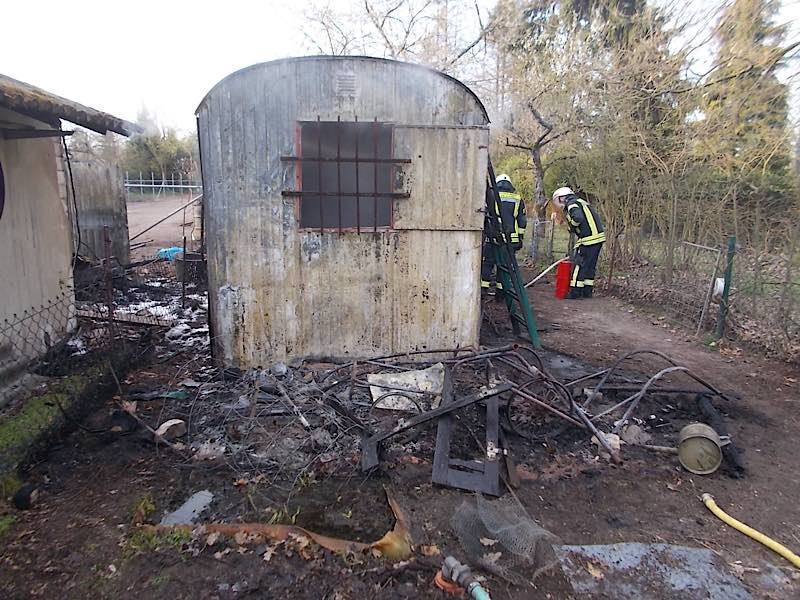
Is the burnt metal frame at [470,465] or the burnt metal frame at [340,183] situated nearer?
the burnt metal frame at [470,465]

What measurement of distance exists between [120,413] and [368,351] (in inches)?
101

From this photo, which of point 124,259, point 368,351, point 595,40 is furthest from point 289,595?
point 595,40

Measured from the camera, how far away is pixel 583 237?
963 centimetres

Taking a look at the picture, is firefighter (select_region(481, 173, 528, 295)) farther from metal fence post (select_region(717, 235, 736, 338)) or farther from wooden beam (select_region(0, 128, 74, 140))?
wooden beam (select_region(0, 128, 74, 140))

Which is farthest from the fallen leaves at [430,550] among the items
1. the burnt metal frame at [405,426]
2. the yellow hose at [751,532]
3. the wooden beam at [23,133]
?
the wooden beam at [23,133]

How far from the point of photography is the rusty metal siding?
1126 centimetres

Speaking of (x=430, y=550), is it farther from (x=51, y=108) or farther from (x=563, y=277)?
(x=563, y=277)

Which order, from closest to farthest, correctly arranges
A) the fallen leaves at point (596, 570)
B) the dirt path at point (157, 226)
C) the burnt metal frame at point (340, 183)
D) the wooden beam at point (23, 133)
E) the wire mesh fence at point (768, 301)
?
the fallen leaves at point (596, 570)
the wooden beam at point (23, 133)
the burnt metal frame at point (340, 183)
the wire mesh fence at point (768, 301)
the dirt path at point (157, 226)

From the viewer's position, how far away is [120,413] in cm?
472

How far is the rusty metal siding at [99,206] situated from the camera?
11.3 m

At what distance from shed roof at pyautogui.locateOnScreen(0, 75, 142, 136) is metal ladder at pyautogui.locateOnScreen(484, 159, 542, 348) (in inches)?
166

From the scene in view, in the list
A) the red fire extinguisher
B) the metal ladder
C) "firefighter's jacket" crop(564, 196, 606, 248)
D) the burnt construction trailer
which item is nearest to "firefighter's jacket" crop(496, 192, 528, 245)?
"firefighter's jacket" crop(564, 196, 606, 248)

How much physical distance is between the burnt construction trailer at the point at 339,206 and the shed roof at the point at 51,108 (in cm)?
89

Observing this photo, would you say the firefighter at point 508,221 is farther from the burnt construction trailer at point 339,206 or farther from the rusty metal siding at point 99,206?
the rusty metal siding at point 99,206
